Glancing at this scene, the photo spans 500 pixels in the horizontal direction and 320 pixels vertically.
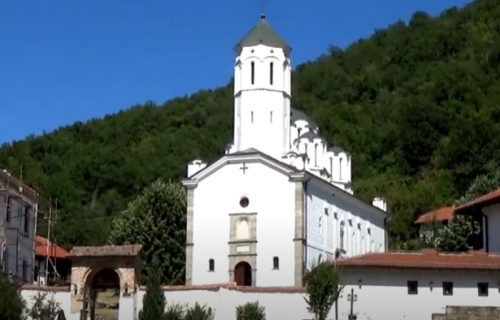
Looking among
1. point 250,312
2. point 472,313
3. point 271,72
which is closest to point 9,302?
point 250,312

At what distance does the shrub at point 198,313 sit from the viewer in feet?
106

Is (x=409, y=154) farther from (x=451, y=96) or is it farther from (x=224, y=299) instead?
(x=224, y=299)

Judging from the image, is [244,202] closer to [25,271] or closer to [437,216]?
[25,271]

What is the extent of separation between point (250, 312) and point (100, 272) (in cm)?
623

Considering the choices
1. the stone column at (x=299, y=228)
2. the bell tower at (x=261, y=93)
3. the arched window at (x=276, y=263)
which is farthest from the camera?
the bell tower at (x=261, y=93)

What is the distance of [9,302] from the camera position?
30.1 meters

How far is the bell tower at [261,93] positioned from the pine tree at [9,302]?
18.8 m

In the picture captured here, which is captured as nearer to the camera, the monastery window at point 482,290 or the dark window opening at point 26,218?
the monastery window at point 482,290

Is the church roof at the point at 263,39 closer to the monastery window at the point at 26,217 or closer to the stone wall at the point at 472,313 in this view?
the monastery window at the point at 26,217

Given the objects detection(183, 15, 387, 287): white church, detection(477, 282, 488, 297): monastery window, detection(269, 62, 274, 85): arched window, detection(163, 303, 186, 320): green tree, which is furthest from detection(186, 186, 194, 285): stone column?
detection(477, 282, 488, 297): monastery window

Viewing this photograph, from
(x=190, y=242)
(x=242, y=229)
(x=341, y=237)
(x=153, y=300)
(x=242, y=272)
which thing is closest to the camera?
(x=153, y=300)

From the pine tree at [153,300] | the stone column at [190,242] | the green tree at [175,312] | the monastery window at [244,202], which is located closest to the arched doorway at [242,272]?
the stone column at [190,242]

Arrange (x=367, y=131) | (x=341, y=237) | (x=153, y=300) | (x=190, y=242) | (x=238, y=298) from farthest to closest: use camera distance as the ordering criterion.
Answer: (x=367, y=131)
(x=341, y=237)
(x=190, y=242)
(x=238, y=298)
(x=153, y=300)

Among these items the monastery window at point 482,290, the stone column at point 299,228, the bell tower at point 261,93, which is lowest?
the monastery window at point 482,290
